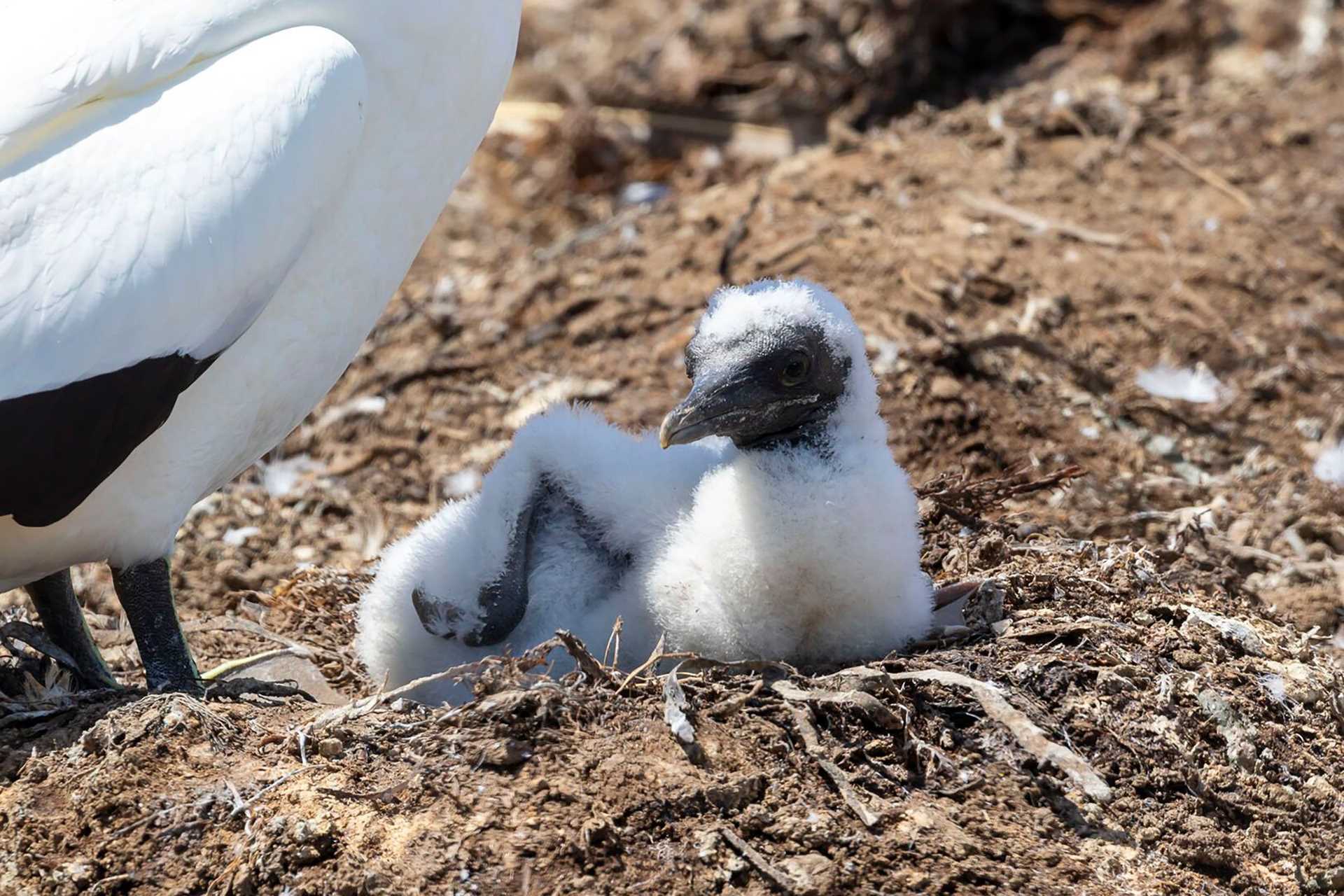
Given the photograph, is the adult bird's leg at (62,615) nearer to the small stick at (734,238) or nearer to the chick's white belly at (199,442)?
the chick's white belly at (199,442)

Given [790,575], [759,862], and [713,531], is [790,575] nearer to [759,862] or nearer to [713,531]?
[713,531]

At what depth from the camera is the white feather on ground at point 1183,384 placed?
19.9 ft

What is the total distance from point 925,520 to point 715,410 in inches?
45.9

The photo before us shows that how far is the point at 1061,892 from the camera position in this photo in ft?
10.3

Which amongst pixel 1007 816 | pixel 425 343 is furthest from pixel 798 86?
pixel 1007 816

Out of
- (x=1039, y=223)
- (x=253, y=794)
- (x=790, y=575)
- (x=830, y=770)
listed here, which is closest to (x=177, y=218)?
(x=253, y=794)

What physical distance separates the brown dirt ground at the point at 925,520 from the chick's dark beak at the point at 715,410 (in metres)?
0.57

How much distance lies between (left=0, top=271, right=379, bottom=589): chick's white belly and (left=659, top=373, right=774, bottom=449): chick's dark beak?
0.89 meters

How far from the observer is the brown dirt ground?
3258 millimetres

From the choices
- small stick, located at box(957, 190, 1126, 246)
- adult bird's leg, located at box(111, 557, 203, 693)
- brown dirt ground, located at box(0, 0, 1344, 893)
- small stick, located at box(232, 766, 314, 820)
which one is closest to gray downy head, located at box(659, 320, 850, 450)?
brown dirt ground, located at box(0, 0, 1344, 893)

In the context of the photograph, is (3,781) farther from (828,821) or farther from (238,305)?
(828,821)

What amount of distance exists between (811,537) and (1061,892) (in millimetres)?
984

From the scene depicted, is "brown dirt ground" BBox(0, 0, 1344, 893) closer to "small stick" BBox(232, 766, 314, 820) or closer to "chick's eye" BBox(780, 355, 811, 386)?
"small stick" BBox(232, 766, 314, 820)

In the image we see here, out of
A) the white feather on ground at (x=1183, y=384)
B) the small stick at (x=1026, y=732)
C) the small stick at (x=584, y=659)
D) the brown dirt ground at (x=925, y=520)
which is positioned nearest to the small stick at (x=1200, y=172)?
the brown dirt ground at (x=925, y=520)
